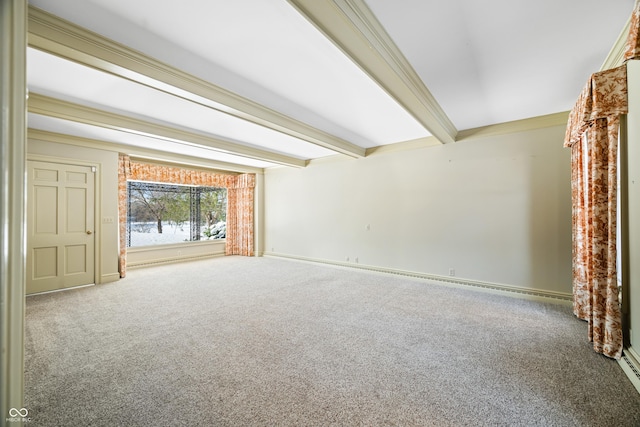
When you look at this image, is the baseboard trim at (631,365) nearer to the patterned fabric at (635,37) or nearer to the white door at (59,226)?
the patterned fabric at (635,37)

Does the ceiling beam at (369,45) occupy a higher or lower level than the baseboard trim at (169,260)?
higher

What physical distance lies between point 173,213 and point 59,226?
2681 millimetres

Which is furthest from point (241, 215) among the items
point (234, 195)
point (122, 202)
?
point (122, 202)

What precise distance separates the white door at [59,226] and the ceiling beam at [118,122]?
1.60 m

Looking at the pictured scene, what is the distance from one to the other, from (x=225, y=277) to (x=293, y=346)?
119 inches

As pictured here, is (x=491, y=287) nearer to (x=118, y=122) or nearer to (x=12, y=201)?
(x=12, y=201)

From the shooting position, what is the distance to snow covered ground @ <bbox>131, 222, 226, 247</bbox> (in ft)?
20.5

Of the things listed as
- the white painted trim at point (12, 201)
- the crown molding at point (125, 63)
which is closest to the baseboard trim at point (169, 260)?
the crown molding at point (125, 63)

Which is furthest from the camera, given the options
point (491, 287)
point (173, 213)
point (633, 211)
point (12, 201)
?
point (173, 213)

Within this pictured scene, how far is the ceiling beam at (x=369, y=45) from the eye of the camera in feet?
5.43

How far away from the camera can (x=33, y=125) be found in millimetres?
3830

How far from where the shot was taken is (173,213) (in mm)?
6949

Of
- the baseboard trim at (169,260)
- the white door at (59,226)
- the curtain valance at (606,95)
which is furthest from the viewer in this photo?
the baseboard trim at (169,260)

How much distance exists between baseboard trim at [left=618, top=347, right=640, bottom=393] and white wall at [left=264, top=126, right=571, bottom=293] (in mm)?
1705
